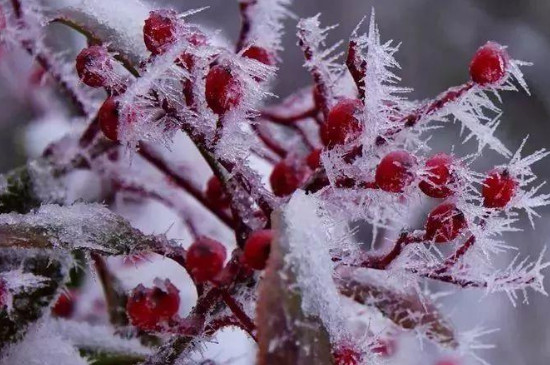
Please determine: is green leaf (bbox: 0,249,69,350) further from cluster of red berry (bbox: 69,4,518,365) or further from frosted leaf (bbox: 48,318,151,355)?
cluster of red berry (bbox: 69,4,518,365)

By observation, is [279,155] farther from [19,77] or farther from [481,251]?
[19,77]

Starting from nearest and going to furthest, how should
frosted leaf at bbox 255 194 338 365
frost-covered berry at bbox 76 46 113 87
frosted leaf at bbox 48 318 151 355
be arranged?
frosted leaf at bbox 255 194 338 365 < frost-covered berry at bbox 76 46 113 87 < frosted leaf at bbox 48 318 151 355

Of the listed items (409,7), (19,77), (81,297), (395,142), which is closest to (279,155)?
(395,142)

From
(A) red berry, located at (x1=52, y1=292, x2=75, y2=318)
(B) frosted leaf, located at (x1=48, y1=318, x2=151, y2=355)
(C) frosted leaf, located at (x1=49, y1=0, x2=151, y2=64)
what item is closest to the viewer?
(C) frosted leaf, located at (x1=49, y1=0, x2=151, y2=64)

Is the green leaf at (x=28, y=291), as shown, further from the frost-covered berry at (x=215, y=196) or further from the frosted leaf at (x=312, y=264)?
the frosted leaf at (x=312, y=264)

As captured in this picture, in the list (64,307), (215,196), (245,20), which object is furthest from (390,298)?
(64,307)

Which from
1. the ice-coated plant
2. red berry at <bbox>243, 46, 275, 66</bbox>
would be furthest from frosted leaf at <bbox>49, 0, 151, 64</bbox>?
red berry at <bbox>243, 46, 275, 66</bbox>
